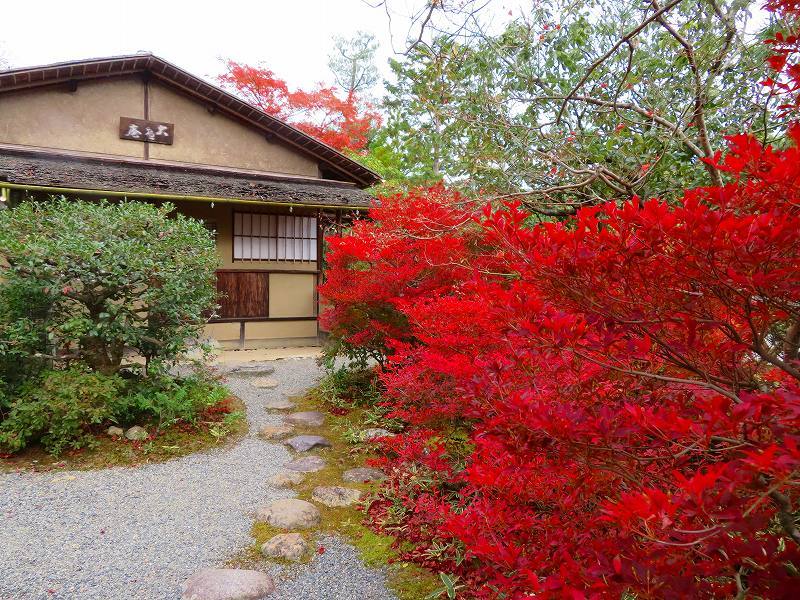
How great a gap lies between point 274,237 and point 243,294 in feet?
4.24

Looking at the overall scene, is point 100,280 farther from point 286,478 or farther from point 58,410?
point 286,478

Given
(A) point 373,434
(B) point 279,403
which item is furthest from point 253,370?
(A) point 373,434

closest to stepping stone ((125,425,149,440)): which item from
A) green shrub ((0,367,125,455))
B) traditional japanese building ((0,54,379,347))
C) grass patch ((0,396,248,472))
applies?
grass patch ((0,396,248,472))

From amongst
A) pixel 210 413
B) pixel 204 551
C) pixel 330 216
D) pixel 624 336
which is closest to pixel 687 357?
pixel 624 336

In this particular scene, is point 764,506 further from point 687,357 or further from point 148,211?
point 148,211

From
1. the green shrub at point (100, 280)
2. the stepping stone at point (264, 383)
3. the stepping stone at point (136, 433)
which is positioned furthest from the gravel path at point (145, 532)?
the stepping stone at point (264, 383)

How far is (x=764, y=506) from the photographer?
4.73ft

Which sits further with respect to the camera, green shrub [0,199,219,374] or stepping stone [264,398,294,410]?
stepping stone [264,398,294,410]

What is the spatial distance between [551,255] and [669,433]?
601mm

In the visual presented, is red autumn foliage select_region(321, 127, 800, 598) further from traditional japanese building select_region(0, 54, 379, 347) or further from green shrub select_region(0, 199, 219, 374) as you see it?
traditional japanese building select_region(0, 54, 379, 347)

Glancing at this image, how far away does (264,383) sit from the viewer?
25.2 ft

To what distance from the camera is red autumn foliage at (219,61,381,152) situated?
1608 centimetres

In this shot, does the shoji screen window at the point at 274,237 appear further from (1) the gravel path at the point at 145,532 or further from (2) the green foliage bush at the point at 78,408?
(1) the gravel path at the point at 145,532

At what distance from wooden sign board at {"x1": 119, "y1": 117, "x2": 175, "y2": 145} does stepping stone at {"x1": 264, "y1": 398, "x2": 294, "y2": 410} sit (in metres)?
5.48
